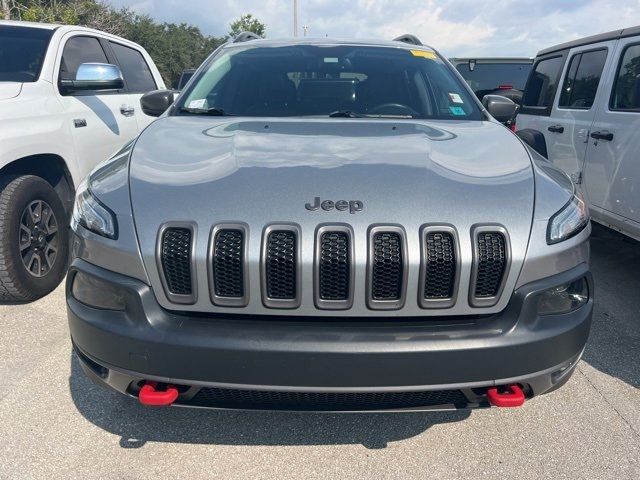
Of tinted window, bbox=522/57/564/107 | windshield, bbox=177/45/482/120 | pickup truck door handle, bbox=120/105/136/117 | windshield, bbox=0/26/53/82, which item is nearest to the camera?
windshield, bbox=177/45/482/120

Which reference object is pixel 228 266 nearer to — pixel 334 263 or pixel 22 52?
pixel 334 263

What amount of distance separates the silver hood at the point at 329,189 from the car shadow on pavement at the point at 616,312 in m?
1.48

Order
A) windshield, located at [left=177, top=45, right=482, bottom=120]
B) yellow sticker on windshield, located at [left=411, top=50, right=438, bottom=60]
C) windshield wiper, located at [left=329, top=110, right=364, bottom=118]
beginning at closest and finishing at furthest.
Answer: windshield wiper, located at [left=329, top=110, right=364, bottom=118], windshield, located at [left=177, top=45, right=482, bottom=120], yellow sticker on windshield, located at [left=411, top=50, right=438, bottom=60]

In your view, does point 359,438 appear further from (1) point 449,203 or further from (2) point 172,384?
(1) point 449,203

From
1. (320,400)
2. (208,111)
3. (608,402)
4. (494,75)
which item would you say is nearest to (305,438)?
(320,400)

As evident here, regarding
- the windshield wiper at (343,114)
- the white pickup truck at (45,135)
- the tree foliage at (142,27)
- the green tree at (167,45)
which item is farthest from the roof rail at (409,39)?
the green tree at (167,45)

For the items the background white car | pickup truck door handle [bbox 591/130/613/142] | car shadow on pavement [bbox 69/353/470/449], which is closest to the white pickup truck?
car shadow on pavement [bbox 69/353/470/449]

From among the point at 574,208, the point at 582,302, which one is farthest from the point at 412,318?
the point at 574,208

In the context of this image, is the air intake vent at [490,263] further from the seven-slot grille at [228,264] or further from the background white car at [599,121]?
the background white car at [599,121]

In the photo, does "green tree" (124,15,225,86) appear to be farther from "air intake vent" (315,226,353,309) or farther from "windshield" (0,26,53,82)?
"air intake vent" (315,226,353,309)

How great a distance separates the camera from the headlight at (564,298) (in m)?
1.89

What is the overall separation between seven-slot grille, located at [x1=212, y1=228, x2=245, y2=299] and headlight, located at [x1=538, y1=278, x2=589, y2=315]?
1.06 metres

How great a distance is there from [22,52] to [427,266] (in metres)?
3.96

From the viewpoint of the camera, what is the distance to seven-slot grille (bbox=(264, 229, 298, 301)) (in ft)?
5.79
